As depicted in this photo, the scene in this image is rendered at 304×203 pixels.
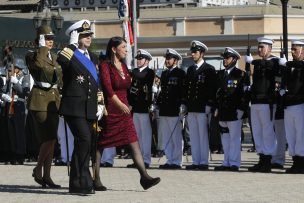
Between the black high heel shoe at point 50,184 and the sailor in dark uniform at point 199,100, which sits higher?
the sailor in dark uniform at point 199,100

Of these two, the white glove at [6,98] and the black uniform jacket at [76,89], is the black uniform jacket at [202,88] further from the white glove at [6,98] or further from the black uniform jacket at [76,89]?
the black uniform jacket at [76,89]

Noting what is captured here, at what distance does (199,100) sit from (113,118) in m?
4.12

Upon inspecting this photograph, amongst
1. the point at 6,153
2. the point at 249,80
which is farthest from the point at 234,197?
the point at 6,153

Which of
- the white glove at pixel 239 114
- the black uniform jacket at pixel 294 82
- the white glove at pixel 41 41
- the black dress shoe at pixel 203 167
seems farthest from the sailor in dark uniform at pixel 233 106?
the white glove at pixel 41 41

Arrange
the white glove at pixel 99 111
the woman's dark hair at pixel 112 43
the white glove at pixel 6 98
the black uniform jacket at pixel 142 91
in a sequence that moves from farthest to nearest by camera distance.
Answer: the white glove at pixel 6 98, the black uniform jacket at pixel 142 91, the woman's dark hair at pixel 112 43, the white glove at pixel 99 111

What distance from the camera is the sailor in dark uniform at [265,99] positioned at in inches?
685

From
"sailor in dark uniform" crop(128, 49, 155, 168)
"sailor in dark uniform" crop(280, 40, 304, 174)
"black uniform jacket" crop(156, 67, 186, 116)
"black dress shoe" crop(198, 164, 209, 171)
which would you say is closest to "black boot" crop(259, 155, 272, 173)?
"sailor in dark uniform" crop(280, 40, 304, 174)

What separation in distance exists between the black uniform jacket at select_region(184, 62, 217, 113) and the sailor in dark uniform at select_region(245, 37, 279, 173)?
0.82m

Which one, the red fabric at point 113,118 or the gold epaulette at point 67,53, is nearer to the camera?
the gold epaulette at point 67,53

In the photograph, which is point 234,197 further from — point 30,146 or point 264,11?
point 264,11

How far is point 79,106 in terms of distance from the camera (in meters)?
13.8

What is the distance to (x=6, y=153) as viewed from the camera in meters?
21.3

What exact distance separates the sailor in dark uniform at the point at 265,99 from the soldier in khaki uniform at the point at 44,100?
3.50 metres

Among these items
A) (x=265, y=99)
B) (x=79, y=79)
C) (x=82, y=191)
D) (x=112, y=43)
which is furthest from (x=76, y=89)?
(x=265, y=99)
